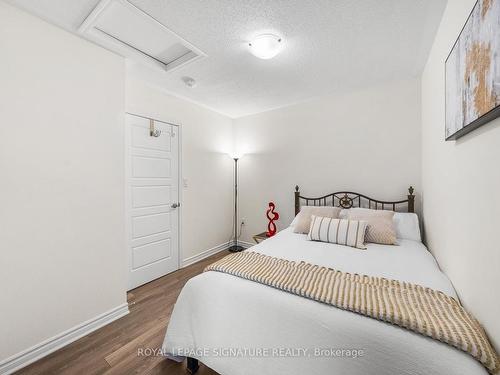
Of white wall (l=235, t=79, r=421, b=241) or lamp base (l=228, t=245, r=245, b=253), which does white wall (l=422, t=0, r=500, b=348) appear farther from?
lamp base (l=228, t=245, r=245, b=253)

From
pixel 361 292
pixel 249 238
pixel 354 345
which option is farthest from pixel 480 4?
pixel 249 238

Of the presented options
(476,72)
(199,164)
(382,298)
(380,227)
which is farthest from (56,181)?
(380,227)

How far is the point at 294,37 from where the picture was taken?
5.88 feet

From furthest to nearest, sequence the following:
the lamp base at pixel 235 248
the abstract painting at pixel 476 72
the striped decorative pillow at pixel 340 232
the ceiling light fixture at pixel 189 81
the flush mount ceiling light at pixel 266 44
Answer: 1. the lamp base at pixel 235 248
2. the ceiling light fixture at pixel 189 81
3. the striped decorative pillow at pixel 340 232
4. the flush mount ceiling light at pixel 266 44
5. the abstract painting at pixel 476 72

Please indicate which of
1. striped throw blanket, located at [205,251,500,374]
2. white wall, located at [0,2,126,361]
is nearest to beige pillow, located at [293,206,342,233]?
striped throw blanket, located at [205,251,500,374]

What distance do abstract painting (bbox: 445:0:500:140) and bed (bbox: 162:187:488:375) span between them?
3.03ft

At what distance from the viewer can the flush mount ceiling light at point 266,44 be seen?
68.9 inches

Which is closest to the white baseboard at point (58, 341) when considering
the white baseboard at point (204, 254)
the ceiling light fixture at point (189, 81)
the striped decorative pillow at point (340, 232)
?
the white baseboard at point (204, 254)

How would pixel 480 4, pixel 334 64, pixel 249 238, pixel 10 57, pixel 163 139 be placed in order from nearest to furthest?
pixel 480 4, pixel 10 57, pixel 334 64, pixel 163 139, pixel 249 238

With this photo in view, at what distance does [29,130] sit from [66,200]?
55cm

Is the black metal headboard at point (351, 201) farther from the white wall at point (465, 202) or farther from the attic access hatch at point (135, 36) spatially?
the attic access hatch at point (135, 36)

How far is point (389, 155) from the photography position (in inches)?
106

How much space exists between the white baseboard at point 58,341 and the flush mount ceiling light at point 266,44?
2646mm

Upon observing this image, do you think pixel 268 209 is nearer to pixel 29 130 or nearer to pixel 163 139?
pixel 163 139
